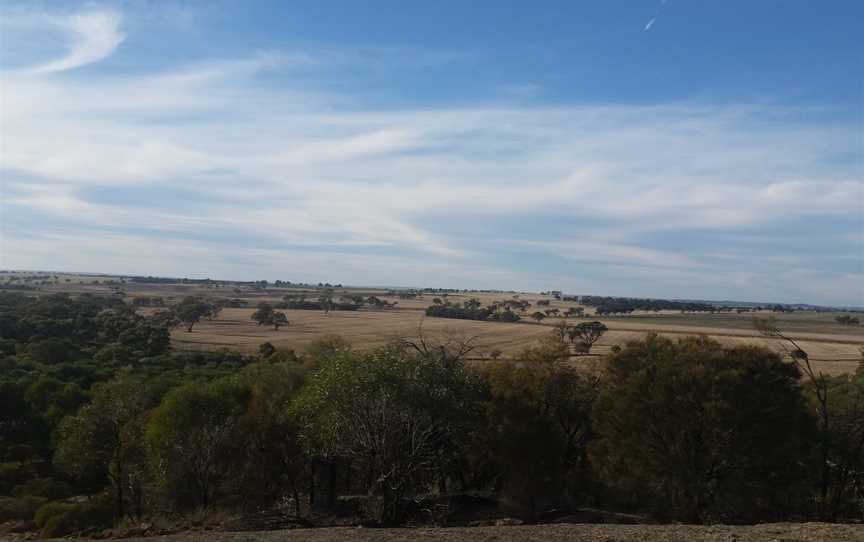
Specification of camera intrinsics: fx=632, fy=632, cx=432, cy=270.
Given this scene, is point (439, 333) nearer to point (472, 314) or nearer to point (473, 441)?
point (473, 441)

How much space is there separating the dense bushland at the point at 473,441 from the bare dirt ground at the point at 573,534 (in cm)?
405

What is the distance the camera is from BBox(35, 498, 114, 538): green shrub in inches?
866

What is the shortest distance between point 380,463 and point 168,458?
29.7 ft

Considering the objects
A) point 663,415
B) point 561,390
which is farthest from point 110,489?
point 663,415

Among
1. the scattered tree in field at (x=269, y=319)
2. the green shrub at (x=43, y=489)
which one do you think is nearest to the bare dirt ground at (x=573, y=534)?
the green shrub at (x=43, y=489)

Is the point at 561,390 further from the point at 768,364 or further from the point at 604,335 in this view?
the point at 604,335

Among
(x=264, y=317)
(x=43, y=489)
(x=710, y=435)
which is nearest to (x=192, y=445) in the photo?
(x=43, y=489)

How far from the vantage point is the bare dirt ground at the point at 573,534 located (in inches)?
589

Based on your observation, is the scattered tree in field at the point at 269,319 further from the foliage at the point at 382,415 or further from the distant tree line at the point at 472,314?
the foliage at the point at 382,415

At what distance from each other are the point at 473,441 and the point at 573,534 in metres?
11.7

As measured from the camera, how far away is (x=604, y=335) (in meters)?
96.3

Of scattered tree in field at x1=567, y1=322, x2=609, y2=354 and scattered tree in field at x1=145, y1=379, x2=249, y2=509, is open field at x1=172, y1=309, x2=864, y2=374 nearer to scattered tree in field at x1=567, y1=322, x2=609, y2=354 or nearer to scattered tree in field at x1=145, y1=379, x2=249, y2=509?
scattered tree in field at x1=567, y1=322, x2=609, y2=354

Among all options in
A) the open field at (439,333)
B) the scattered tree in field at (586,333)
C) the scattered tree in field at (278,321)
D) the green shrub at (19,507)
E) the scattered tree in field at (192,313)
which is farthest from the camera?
the scattered tree in field at (278,321)

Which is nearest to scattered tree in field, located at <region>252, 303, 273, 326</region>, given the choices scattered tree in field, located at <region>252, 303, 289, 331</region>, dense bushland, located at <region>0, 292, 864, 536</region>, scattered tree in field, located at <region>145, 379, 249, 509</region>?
scattered tree in field, located at <region>252, 303, 289, 331</region>
